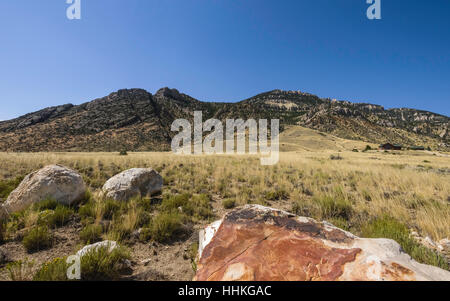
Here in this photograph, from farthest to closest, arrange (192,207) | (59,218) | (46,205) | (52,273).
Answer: (192,207) → (46,205) → (59,218) → (52,273)

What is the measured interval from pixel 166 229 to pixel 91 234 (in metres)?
1.40

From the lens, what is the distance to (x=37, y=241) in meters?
3.05

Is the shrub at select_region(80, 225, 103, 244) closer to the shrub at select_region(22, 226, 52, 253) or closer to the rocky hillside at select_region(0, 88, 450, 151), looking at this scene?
the shrub at select_region(22, 226, 52, 253)

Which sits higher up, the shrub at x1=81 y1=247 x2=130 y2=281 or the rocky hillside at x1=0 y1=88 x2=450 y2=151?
the rocky hillside at x1=0 y1=88 x2=450 y2=151

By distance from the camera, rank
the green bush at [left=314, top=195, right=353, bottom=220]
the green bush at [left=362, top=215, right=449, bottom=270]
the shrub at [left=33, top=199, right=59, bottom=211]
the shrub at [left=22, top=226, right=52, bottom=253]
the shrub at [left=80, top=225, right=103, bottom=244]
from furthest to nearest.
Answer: the green bush at [left=314, top=195, right=353, bottom=220] → the shrub at [left=33, top=199, right=59, bottom=211] → the shrub at [left=80, top=225, right=103, bottom=244] → the shrub at [left=22, top=226, right=52, bottom=253] → the green bush at [left=362, top=215, right=449, bottom=270]

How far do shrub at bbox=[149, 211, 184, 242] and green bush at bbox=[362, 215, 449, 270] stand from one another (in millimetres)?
3893

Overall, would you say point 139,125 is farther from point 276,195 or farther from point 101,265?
point 101,265

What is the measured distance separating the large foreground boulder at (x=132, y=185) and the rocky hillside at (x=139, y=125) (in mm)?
57807

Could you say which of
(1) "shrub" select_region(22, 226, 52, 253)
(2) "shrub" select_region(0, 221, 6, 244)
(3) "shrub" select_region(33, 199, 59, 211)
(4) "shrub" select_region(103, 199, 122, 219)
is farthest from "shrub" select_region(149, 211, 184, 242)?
(3) "shrub" select_region(33, 199, 59, 211)

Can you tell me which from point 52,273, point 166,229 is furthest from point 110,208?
point 52,273

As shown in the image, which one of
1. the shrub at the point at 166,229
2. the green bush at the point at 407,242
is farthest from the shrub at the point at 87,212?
the green bush at the point at 407,242

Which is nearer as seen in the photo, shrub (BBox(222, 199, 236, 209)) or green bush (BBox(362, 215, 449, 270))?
green bush (BBox(362, 215, 449, 270))

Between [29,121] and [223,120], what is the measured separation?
277ft

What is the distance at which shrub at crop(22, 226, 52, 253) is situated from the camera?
2.97 m
